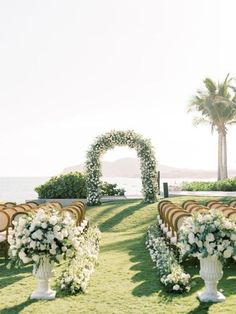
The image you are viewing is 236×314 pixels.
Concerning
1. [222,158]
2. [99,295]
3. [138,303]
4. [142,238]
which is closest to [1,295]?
[99,295]

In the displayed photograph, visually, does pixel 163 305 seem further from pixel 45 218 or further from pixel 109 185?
pixel 109 185

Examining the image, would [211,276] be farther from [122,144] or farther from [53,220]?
[122,144]

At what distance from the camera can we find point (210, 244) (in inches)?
258

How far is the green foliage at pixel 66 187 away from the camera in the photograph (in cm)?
2444

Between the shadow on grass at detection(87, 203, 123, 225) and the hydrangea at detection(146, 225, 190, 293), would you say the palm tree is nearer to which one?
the shadow on grass at detection(87, 203, 123, 225)

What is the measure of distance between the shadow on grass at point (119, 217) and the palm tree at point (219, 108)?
22.9m

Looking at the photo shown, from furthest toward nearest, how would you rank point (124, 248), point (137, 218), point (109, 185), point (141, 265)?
point (109, 185) < point (137, 218) < point (124, 248) < point (141, 265)

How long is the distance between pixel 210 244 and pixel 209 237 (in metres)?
0.10

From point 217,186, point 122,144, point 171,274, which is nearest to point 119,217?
point 122,144

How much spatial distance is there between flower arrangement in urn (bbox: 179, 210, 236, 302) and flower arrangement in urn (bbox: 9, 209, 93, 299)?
1.68 metres

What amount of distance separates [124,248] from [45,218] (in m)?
5.62

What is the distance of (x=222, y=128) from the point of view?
43312mm

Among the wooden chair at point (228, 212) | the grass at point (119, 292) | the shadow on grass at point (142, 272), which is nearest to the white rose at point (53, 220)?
the grass at point (119, 292)

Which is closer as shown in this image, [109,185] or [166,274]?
[166,274]
